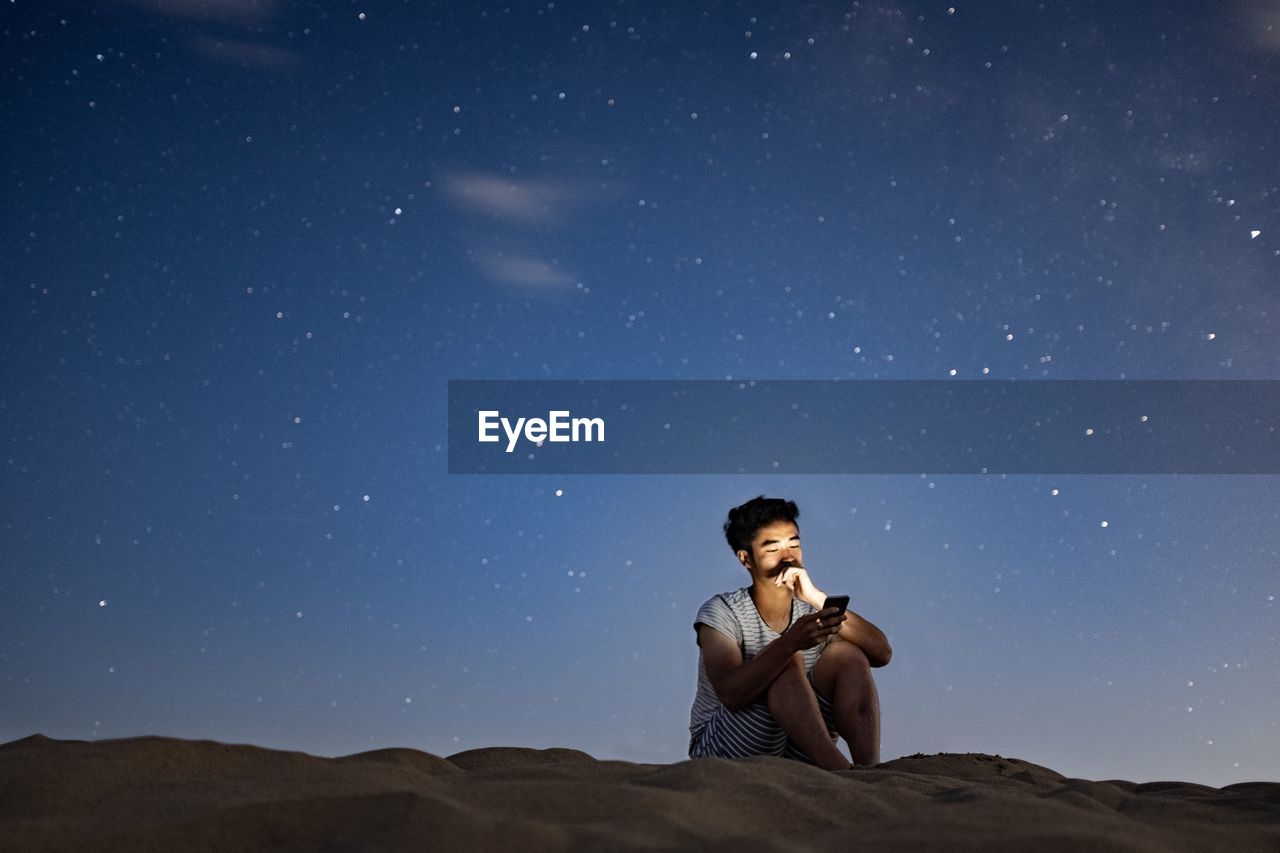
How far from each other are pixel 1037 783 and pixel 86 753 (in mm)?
1939

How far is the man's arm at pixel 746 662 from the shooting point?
9.45 feet

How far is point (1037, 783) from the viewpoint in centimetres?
232

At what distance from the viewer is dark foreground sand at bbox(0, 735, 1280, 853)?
1.12m

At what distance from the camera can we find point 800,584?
3.48 metres

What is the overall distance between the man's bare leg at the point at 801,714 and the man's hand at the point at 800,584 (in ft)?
1.54

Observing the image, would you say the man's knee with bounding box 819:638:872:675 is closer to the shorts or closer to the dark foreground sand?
the shorts

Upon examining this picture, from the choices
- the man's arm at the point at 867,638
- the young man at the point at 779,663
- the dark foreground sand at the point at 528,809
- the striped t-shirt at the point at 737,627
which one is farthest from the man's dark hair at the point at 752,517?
the dark foreground sand at the point at 528,809

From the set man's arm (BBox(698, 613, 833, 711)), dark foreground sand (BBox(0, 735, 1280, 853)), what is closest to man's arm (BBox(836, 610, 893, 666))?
man's arm (BBox(698, 613, 833, 711))

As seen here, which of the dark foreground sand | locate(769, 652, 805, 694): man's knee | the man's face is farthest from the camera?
the man's face

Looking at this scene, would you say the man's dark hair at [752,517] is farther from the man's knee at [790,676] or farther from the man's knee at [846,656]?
the man's knee at [790,676]

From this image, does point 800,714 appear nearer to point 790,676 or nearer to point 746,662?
point 790,676

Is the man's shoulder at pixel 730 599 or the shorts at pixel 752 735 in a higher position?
the man's shoulder at pixel 730 599

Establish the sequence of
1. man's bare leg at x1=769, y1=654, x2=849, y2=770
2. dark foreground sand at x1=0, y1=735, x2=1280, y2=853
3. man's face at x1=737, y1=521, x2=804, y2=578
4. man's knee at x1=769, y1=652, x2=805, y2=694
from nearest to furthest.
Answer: dark foreground sand at x1=0, y1=735, x2=1280, y2=853, man's bare leg at x1=769, y1=654, x2=849, y2=770, man's knee at x1=769, y1=652, x2=805, y2=694, man's face at x1=737, y1=521, x2=804, y2=578

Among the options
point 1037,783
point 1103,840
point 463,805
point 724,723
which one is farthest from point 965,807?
point 724,723
